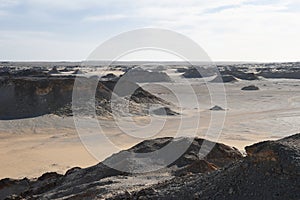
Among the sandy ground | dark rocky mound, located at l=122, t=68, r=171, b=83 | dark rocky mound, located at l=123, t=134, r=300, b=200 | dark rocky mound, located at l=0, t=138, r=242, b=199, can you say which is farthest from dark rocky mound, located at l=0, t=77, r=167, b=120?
dark rocky mound, located at l=122, t=68, r=171, b=83

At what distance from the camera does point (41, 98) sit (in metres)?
20.2

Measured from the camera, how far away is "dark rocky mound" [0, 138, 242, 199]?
6.65 meters

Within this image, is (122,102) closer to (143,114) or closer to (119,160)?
(143,114)

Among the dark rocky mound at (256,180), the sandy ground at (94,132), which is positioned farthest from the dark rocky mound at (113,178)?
the sandy ground at (94,132)

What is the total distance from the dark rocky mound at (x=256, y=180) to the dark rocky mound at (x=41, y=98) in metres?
14.4

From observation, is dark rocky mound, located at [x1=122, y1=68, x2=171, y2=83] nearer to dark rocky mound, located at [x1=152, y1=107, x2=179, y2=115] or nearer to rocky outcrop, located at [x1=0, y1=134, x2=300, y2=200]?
dark rocky mound, located at [x1=152, y1=107, x2=179, y2=115]

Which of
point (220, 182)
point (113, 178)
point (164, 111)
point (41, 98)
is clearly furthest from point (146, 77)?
point (220, 182)

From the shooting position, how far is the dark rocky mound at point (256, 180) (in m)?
4.63

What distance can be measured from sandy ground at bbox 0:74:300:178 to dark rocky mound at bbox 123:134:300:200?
670 cm

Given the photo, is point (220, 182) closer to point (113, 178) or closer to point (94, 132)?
point (113, 178)

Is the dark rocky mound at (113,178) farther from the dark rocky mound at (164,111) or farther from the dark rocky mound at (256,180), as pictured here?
the dark rocky mound at (164,111)

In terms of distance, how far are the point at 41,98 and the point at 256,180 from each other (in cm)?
1654

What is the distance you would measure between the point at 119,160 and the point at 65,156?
4541 millimetres

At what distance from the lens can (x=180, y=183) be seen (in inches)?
229
